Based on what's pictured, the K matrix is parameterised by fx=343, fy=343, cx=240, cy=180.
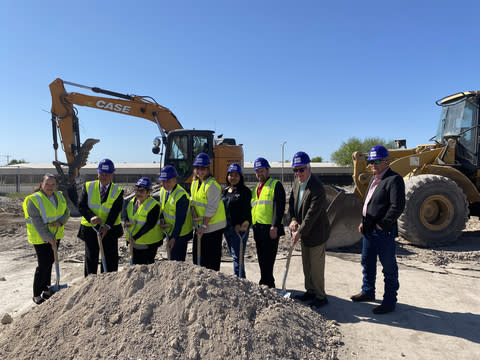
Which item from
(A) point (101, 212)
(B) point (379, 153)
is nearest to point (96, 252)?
(A) point (101, 212)

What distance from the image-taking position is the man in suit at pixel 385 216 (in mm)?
3773

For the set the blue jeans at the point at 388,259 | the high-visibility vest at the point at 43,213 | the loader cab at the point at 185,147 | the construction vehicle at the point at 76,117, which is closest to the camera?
the blue jeans at the point at 388,259

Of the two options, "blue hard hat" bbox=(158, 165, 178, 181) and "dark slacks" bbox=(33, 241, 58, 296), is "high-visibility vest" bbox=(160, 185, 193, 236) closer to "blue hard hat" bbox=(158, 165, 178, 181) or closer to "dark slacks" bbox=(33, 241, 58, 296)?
"blue hard hat" bbox=(158, 165, 178, 181)

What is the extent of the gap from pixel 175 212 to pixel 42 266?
68.6 inches

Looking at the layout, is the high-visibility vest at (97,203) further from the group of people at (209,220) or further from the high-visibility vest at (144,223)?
the high-visibility vest at (144,223)

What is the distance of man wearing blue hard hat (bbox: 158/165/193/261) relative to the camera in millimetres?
3891

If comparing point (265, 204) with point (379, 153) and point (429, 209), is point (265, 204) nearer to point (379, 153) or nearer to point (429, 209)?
point (379, 153)

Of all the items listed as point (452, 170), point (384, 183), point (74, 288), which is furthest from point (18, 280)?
point (452, 170)

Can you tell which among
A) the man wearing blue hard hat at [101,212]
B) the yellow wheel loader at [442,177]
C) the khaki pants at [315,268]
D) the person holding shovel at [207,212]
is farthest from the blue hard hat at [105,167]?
the yellow wheel loader at [442,177]

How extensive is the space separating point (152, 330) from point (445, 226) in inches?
261

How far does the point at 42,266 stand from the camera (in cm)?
407

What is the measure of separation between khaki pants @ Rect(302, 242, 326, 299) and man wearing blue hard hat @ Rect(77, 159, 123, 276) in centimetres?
229

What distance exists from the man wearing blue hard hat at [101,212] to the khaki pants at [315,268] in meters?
2.29

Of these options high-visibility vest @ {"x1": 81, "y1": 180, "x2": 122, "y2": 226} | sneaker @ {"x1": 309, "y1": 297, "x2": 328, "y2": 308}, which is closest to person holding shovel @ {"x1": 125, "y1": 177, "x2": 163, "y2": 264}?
high-visibility vest @ {"x1": 81, "y1": 180, "x2": 122, "y2": 226}
